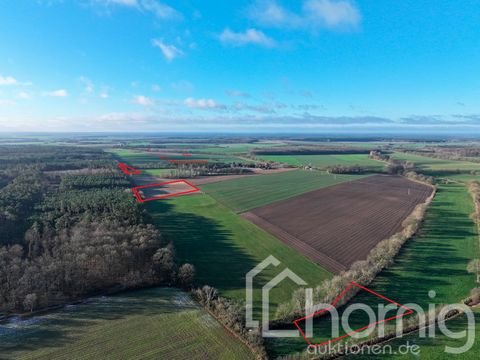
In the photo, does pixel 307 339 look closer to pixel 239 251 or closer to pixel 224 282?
pixel 224 282

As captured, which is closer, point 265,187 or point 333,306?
point 333,306

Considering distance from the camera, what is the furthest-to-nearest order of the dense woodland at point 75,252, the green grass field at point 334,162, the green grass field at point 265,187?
the green grass field at point 334,162, the green grass field at point 265,187, the dense woodland at point 75,252

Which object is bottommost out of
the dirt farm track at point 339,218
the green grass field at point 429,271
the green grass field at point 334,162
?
the green grass field at point 429,271

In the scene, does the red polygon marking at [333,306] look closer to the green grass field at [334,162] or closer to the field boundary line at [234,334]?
the field boundary line at [234,334]
